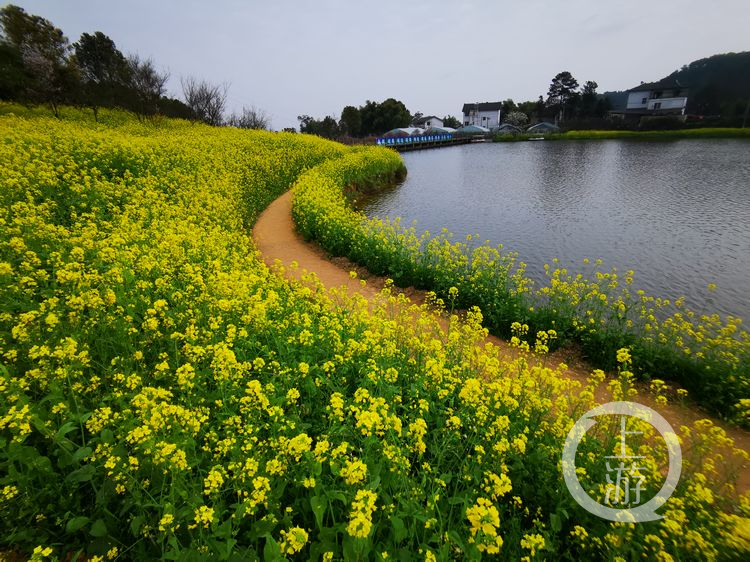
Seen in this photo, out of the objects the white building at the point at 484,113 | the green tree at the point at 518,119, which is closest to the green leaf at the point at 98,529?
the green tree at the point at 518,119

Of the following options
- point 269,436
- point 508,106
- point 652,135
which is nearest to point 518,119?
point 508,106

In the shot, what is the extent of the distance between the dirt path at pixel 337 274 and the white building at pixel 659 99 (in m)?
92.8

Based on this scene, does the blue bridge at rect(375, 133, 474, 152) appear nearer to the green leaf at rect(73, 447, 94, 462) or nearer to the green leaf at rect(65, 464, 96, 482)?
the green leaf at rect(73, 447, 94, 462)

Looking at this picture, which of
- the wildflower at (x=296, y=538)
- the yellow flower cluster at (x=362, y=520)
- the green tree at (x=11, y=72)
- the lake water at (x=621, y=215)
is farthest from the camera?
the green tree at (x=11, y=72)

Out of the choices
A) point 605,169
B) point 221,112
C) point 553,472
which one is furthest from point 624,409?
point 221,112

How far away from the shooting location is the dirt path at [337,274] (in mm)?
4922

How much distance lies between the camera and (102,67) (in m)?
29.2

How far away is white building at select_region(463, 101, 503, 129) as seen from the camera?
110312mm

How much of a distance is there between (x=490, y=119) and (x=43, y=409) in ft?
414

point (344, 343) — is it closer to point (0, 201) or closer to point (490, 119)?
point (0, 201)

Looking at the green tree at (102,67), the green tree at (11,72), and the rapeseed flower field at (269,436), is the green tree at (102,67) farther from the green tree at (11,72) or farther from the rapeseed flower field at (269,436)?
the rapeseed flower field at (269,436)

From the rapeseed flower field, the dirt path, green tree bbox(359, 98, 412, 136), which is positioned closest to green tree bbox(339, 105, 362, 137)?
green tree bbox(359, 98, 412, 136)

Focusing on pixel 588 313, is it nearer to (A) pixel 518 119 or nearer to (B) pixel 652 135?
(B) pixel 652 135

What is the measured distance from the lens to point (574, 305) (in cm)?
712
